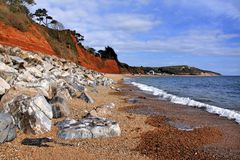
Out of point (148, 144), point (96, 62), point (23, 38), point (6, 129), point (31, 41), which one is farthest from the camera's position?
point (96, 62)

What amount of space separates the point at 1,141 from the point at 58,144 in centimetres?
132

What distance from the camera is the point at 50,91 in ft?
45.7

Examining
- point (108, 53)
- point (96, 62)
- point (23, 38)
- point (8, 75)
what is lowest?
point (8, 75)

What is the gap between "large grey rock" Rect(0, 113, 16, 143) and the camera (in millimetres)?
7766

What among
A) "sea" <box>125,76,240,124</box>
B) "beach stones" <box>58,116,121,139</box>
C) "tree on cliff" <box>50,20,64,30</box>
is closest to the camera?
"beach stones" <box>58,116,121,139</box>

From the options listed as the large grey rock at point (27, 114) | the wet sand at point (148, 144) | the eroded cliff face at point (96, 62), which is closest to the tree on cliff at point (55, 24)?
the eroded cliff face at point (96, 62)

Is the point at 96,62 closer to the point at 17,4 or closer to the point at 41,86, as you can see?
the point at 17,4

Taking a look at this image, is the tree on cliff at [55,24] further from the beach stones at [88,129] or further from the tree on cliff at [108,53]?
the beach stones at [88,129]

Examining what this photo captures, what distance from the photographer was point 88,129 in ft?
30.3

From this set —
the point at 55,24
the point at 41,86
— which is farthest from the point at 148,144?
the point at 55,24

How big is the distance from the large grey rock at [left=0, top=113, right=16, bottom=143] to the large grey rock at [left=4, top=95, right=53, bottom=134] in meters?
0.91

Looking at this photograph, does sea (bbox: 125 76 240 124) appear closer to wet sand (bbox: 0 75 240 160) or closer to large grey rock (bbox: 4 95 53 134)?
wet sand (bbox: 0 75 240 160)

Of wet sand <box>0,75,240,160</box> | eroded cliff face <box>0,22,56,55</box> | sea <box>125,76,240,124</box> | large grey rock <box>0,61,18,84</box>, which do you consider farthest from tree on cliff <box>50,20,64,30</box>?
wet sand <box>0,75,240,160</box>

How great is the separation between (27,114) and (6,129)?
4.24 feet
